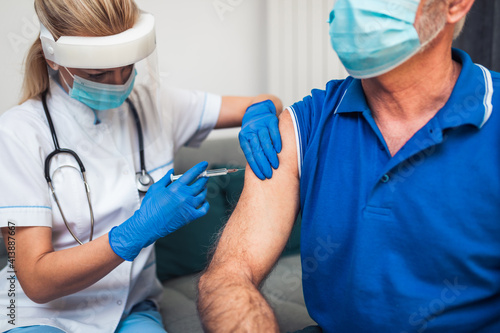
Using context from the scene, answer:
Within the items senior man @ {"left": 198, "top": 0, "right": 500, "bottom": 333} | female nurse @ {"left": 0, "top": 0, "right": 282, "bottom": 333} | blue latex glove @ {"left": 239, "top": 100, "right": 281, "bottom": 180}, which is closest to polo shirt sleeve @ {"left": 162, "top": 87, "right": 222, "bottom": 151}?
female nurse @ {"left": 0, "top": 0, "right": 282, "bottom": 333}

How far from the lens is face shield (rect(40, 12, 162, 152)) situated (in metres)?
1.25

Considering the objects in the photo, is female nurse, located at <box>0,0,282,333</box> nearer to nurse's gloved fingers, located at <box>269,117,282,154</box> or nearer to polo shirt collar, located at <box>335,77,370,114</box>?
nurse's gloved fingers, located at <box>269,117,282,154</box>

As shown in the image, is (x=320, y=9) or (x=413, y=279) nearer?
(x=413, y=279)

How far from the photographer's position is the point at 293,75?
106 inches

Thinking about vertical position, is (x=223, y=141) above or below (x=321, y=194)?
below

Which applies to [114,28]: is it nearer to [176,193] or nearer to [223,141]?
[176,193]

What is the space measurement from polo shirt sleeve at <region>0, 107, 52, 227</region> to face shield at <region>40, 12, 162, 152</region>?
190 millimetres

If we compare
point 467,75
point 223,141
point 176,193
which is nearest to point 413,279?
point 467,75

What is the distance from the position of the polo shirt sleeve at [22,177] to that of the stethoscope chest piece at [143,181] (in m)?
0.29

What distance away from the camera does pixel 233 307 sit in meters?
1.00

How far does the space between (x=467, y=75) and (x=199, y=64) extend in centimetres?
168

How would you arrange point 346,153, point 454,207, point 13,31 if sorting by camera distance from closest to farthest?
point 454,207 < point 346,153 < point 13,31

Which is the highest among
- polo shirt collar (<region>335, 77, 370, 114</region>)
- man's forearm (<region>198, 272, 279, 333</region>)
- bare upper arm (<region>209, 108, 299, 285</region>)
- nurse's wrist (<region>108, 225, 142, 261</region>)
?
polo shirt collar (<region>335, 77, 370, 114</region>)

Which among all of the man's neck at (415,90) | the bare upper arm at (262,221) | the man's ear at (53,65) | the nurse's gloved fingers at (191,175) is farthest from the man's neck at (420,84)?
the man's ear at (53,65)
